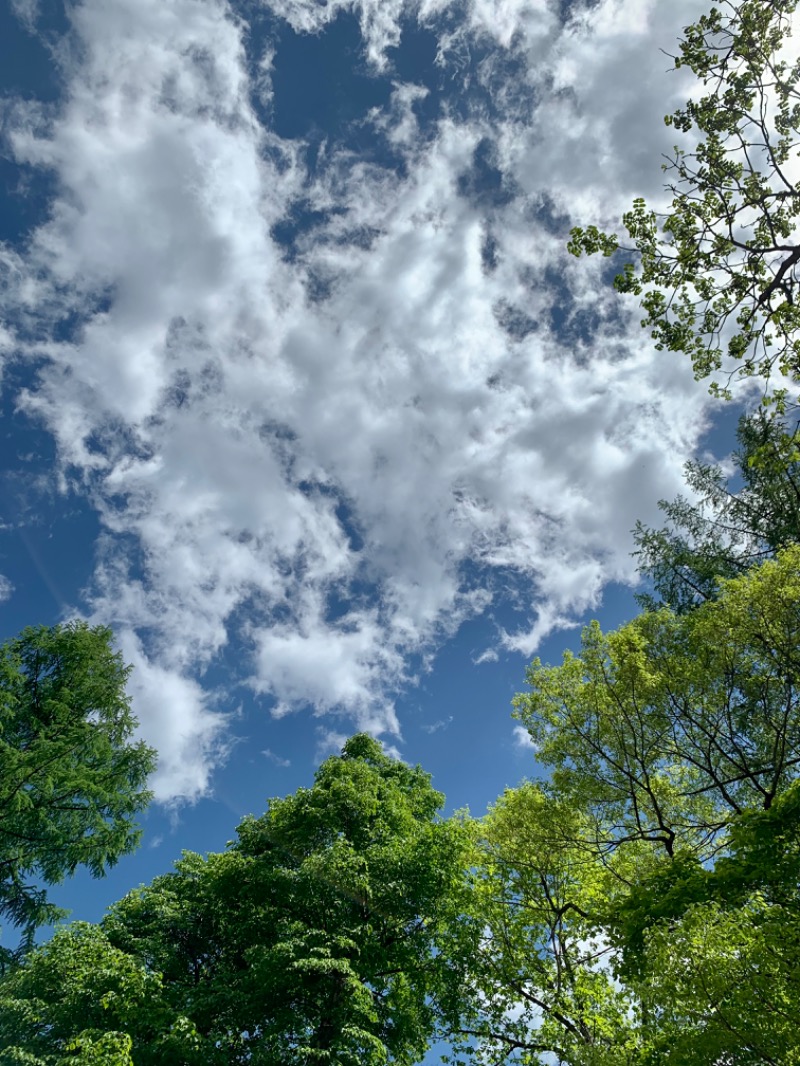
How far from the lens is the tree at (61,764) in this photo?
49.0 feet

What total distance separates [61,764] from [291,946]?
7.35 metres

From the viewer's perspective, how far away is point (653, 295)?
7918 mm

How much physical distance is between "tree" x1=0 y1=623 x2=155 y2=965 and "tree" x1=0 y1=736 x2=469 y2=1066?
1789 millimetres

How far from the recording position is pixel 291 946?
525 inches

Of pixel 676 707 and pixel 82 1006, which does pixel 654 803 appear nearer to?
pixel 676 707

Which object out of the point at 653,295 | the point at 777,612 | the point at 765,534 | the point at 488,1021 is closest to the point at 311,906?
the point at 488,1021

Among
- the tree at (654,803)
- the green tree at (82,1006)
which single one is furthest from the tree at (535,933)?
the green tree at (82,1006)

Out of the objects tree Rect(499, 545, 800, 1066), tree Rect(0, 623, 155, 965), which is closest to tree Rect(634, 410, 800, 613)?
tree Rect(499, 545, 800, 1066)

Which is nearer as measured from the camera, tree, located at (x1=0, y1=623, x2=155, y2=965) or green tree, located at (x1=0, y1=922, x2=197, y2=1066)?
green tree, located at (x1=0, y1=922, x2=197, y2=1066)

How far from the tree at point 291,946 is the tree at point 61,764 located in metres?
1.79

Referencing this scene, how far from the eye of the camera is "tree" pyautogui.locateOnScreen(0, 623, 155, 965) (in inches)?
587

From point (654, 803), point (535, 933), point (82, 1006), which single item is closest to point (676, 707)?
point (654, 803)

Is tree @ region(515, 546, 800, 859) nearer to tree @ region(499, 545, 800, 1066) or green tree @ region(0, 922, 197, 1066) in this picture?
tree @ region(499, 545, 800, 1066)

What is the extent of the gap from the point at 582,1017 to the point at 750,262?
14.6 metres
